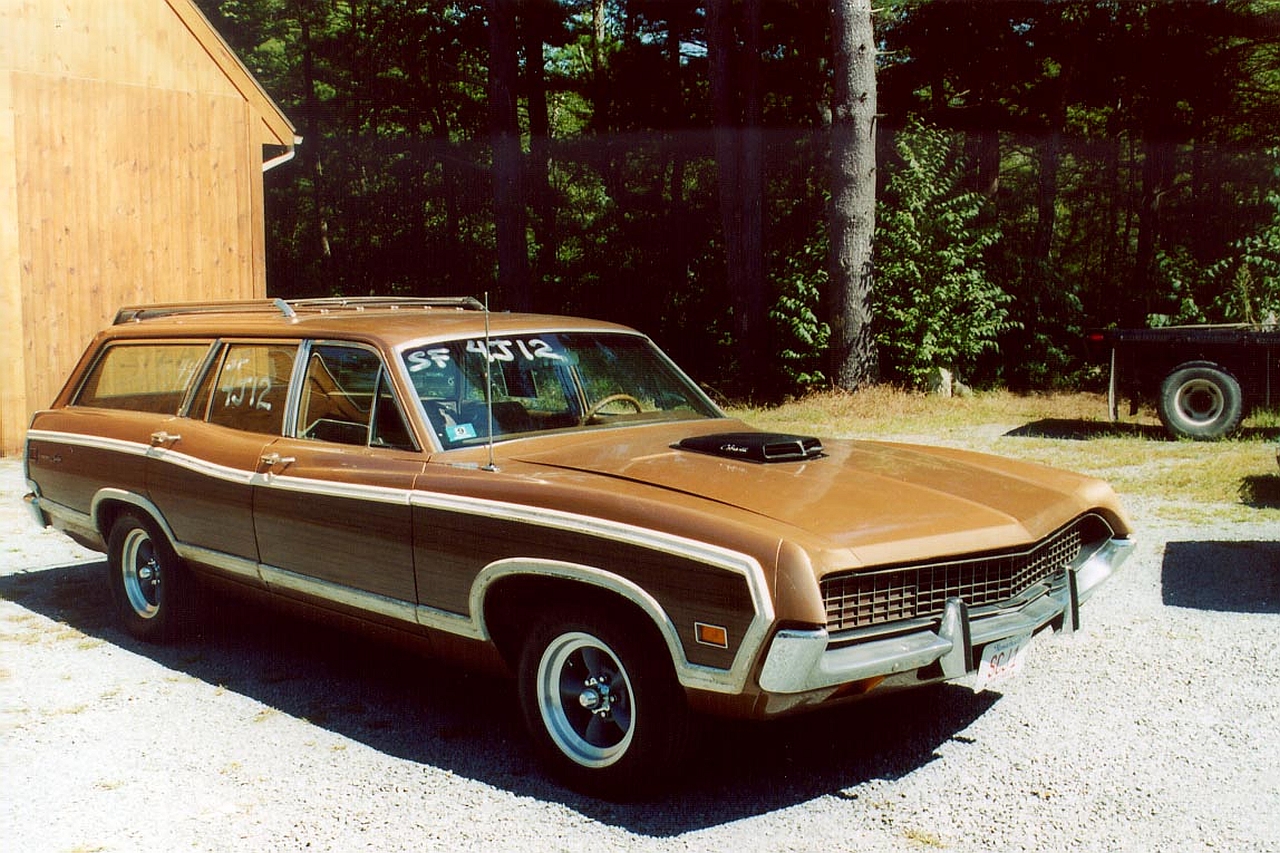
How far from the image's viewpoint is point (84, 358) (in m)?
6.69

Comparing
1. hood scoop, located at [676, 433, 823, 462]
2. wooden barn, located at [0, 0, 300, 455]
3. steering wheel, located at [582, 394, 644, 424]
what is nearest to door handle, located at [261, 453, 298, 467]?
steering wheel, located at [582, 394, 644, 424]

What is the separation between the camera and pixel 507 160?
81.8ft

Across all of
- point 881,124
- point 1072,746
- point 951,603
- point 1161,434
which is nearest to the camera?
point 951,603

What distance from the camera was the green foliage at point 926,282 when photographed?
1703cm

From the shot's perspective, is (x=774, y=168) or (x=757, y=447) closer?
(x=757, y=447)

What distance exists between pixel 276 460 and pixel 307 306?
1.29 metres

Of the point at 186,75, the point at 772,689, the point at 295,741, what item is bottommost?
the point at 295,741

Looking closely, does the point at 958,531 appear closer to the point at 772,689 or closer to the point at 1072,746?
the point at 772,689

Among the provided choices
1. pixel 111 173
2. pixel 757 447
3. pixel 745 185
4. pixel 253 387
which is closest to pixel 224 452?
pixel 253 387

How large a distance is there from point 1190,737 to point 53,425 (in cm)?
571

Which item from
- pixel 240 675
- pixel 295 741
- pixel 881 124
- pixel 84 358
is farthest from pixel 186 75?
pixel 881 124

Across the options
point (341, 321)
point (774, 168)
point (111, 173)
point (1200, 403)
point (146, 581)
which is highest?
point (774, 168)

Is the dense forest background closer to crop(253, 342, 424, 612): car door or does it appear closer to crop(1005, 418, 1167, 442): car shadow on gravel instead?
crop(1005, 418, 1167, 442): car shadow on gravel

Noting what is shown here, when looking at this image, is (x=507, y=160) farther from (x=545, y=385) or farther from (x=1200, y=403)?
(x=545, y=385)
